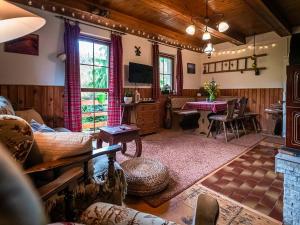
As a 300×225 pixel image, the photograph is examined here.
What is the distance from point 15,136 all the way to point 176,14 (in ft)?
12.2

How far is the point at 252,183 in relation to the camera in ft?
7.41

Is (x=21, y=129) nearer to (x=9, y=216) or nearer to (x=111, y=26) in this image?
(x=9, y=216)

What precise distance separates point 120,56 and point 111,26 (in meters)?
0.66

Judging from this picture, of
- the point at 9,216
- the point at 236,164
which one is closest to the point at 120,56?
the point at 236,164

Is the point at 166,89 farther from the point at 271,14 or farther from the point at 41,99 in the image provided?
the point at 41,99

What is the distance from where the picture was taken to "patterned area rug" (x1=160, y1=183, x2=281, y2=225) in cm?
160

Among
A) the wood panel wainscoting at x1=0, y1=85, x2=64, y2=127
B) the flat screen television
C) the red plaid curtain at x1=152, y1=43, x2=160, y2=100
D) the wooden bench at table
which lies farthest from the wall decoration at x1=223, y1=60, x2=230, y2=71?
the wood panel wainscoting at x1=0, y1=85, x2=64, y2=127

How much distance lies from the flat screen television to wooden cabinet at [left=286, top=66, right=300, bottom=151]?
3638mm

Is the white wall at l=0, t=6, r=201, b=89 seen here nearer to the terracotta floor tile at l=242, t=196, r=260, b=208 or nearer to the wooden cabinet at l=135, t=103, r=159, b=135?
the wooden cabinet at l=135, t=103, r=159, b=135

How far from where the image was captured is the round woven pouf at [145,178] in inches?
76.9

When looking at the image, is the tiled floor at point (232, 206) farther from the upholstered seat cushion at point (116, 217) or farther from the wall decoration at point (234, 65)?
the wall decoration at point (234, 65)

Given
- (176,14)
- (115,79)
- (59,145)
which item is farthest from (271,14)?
(59,145)

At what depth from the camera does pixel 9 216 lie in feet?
1.12

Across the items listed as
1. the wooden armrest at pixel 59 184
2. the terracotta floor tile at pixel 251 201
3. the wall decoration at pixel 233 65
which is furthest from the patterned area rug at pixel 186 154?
the wall decoration at pixel 233 65
